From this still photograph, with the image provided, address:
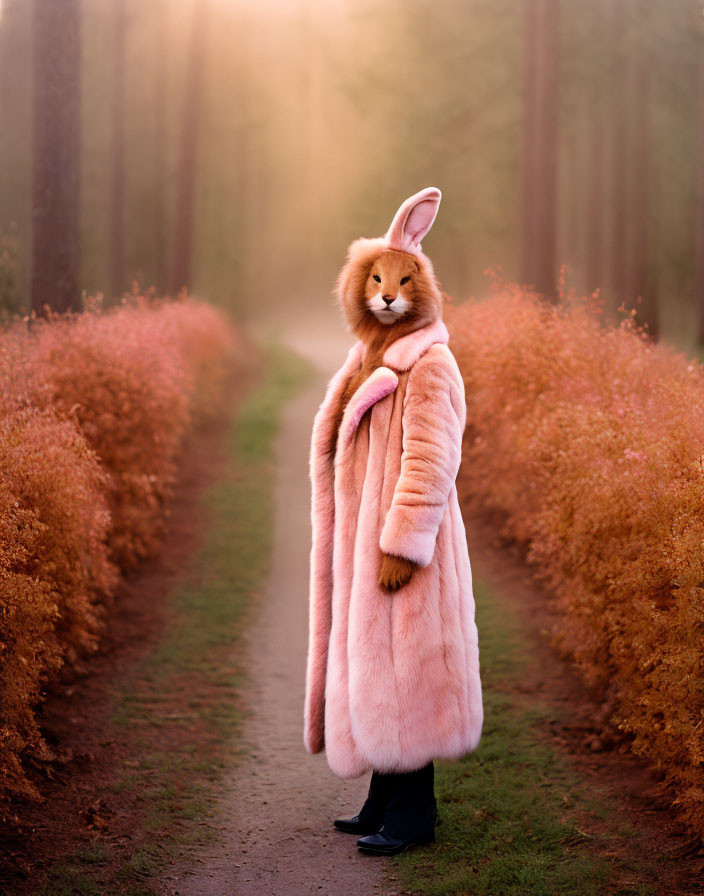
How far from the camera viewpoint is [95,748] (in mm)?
5270

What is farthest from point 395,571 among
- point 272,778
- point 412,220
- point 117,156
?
point 117,156

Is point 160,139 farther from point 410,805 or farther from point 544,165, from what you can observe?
point 410,805

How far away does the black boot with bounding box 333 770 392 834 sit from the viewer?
4.37 meters

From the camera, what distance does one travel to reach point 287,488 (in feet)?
36.4

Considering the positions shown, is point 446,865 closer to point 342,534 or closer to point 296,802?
point 296,802

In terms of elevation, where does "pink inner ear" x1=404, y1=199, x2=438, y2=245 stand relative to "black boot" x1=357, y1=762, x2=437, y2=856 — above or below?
above

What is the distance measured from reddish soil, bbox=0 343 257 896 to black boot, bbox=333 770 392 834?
97cm

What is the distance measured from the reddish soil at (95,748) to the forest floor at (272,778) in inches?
0.5

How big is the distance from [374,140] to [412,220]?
110 ft

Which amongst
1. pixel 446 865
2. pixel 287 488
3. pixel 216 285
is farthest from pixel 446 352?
→ pixel 216 285

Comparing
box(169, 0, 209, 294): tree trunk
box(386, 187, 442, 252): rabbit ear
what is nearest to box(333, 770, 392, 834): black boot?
box(386, 187, 442, 252): rabbit ear

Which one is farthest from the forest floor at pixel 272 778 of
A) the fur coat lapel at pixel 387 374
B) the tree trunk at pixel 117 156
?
the tree trunk at pixel 117 156

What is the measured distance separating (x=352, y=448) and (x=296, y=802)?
191cm

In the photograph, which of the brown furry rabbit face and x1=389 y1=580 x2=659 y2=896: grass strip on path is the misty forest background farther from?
the brown furry rabbit face
